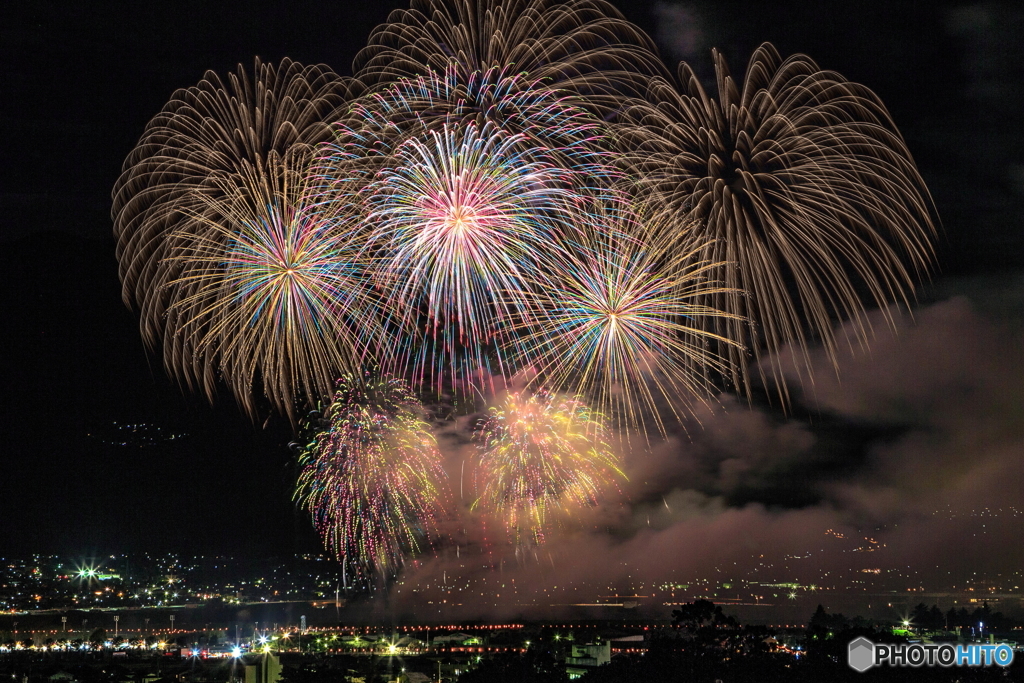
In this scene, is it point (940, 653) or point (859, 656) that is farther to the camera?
point (859, 656)

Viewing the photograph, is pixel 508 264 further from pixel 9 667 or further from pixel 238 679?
pixel 9 667

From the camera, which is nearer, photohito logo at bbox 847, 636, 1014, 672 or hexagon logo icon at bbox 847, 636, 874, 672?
photohito logo at bbox 847, 636, 1014, 672

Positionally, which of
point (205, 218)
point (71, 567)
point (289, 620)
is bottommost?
point (289, 620)

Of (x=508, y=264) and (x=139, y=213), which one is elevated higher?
(x=139, y=213)

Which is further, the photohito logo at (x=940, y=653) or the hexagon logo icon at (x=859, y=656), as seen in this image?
the hexagon logo icon at (x=859, y=656)

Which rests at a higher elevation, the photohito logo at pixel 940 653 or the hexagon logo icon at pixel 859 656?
the photohito logo at pixel 940 653

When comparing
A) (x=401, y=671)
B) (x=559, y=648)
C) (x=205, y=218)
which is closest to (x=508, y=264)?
(x=205, y=218)

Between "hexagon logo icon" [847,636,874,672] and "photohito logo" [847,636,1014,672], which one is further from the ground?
"photohito logo" [847,636,1014,672]

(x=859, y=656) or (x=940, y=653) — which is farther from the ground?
(x=940, y=653)
